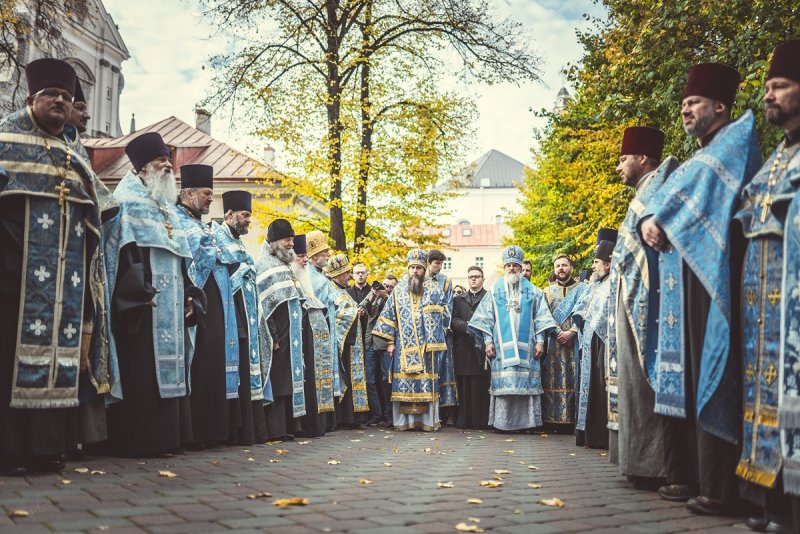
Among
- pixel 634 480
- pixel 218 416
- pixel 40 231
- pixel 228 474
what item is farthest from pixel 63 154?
pixel 634 480

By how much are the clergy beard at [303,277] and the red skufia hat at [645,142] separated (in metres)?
4.62

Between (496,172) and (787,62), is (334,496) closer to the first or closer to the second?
(787,62)

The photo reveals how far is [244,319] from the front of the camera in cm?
802

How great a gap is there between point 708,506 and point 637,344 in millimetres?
1120

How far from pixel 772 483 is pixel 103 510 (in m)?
Result: 3.21

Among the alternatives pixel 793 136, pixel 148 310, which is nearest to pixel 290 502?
pixel 148 310

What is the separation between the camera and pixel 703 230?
14.7 feet

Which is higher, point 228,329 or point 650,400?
point 228,329

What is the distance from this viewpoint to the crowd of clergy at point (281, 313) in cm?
412

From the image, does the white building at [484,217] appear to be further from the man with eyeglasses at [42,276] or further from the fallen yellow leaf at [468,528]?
the fallen yellow leaf at [468,528]

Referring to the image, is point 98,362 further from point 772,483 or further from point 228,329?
point 772,483

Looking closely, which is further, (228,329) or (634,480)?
(228,329)

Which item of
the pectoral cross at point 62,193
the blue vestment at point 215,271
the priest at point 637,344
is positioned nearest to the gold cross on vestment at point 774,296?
the priest at point 637,344

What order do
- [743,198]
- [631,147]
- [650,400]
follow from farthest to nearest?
[631,147] < [650,400] < [743,198]
